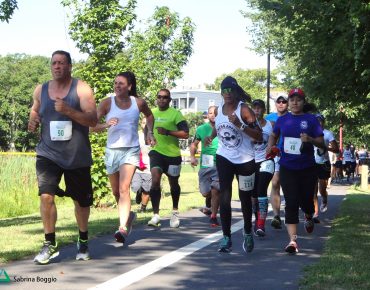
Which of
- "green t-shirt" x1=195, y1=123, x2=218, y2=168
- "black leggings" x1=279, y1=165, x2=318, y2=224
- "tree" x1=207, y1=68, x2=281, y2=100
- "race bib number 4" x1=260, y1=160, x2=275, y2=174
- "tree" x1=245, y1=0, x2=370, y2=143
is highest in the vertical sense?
"tree" x1=207, y1=68, x2=281, y2=100

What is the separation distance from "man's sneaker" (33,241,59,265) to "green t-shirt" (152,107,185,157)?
366 centimetres

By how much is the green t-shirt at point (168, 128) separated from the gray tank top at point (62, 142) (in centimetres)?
336

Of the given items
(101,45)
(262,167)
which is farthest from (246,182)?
(101,45)

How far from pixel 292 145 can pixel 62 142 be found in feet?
9.35

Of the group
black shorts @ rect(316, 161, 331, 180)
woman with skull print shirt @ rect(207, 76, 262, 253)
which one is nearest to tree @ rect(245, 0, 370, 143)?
black shorts @ rect(316, 161, 331, 180)

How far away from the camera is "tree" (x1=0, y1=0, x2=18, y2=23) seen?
37.1ft

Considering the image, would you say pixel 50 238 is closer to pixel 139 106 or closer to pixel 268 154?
pixel 139 106

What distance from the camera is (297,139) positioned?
771 cm

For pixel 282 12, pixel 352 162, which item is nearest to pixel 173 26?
pixel 352 162

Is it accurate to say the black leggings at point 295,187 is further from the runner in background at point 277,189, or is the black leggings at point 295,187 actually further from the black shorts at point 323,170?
the black shorts at point 323,170

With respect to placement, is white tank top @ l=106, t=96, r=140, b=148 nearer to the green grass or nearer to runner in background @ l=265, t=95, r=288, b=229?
the green grass

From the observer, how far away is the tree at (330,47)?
8328mm

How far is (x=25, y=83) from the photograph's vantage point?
82.6 metres

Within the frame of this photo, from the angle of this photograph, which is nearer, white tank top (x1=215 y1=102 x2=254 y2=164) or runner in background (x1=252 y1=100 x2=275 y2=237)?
white tank top (x1=215 y1=102 x2=254 y2=164)
